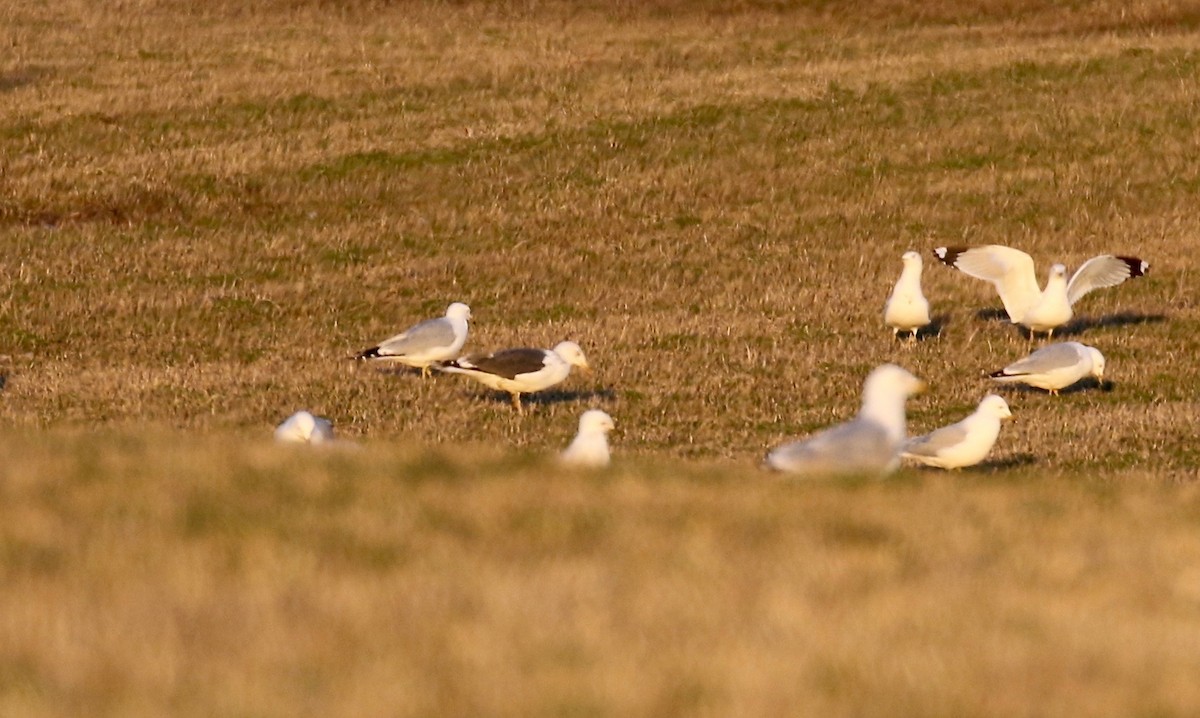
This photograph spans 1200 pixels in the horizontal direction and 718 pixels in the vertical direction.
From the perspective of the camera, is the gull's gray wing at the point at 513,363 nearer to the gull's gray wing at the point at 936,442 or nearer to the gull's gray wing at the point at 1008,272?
the gull's gray wing at the point at 936,442

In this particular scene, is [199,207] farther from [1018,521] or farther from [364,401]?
[1018,521]

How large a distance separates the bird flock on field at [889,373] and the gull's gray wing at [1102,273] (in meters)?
0.02

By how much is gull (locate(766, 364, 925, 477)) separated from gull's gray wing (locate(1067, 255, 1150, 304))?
11429mm

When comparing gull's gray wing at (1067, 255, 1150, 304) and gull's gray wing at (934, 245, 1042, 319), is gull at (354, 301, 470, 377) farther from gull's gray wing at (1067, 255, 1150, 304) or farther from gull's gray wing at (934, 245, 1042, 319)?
gull's gray wing at (1067, 255, 1150, 304)

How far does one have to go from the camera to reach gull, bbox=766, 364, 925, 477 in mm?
9984

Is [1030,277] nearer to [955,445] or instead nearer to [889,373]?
[955,445]

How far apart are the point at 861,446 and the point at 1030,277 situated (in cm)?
1206

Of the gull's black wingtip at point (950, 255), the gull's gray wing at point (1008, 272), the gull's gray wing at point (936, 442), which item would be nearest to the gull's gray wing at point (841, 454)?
the gull's gray wing at point (936, 442)

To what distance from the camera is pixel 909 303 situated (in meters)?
20.8

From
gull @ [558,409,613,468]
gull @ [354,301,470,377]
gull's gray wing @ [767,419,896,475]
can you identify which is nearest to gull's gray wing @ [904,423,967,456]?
gull @ [558,409,613,468]

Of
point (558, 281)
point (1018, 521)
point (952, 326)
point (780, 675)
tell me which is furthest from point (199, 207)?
point (780, 675)

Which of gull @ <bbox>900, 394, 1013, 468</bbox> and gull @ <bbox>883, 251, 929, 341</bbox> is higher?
gull @ <bbox>900, 394, 1013, 468</bbox>

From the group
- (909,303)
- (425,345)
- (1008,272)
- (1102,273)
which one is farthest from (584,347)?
(1102,273)

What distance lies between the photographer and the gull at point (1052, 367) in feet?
57.5
